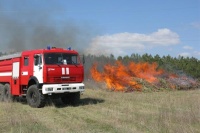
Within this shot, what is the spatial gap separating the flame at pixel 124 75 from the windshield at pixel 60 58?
8.15 m

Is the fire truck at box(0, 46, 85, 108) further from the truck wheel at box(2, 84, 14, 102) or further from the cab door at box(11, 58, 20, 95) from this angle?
the truck wheel at box(2, 84, 14, 102)

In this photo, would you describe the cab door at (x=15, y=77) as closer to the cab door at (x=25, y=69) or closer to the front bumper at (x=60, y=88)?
the cab door at (x=25, y=69)

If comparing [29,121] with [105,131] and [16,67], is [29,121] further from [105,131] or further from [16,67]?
[16,67]

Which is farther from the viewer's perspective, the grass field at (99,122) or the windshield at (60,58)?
the windshield at (60,58)

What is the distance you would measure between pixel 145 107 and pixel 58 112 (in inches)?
145

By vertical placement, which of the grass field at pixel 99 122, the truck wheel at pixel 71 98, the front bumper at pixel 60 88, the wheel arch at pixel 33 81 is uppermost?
the wheel arch at pixel 33 81

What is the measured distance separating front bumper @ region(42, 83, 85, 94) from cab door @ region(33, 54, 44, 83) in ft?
1.50

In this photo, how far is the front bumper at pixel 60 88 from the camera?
14.0 meters

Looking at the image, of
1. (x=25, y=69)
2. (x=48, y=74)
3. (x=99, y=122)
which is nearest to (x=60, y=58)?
(x=48, y=74)

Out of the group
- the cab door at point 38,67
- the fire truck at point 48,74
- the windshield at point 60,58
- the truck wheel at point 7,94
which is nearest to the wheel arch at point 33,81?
the fire truck at point 48,74

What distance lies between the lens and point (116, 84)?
22859 mm

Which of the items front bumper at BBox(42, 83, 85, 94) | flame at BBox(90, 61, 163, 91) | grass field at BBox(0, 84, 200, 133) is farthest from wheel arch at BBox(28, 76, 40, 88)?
flame at BBox(90, 61, 163, 91)

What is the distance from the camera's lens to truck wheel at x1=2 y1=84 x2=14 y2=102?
16875 millimetres

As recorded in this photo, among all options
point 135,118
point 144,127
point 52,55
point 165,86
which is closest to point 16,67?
point 52,55
